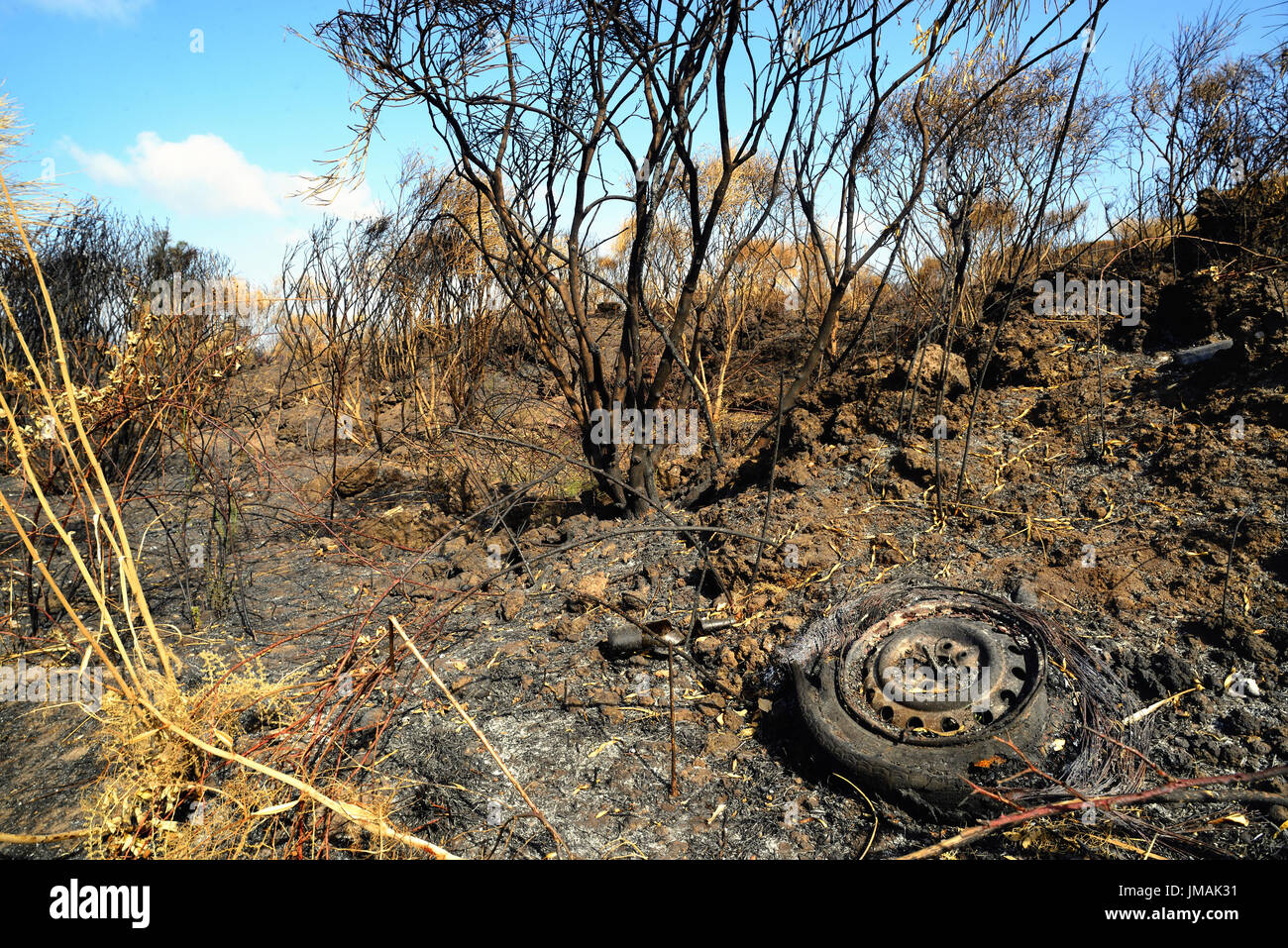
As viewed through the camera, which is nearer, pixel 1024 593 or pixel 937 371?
pixel 1024 593

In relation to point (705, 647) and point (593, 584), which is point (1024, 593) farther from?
point (593, 584)

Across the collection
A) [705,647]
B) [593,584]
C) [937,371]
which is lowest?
[705,647]

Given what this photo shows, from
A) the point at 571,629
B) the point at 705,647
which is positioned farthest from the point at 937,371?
the point at 571,629

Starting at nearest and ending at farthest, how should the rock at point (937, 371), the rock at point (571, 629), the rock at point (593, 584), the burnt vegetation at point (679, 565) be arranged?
the burnt vegetation at point (679, 565)
the rock at point (571, 629)
the rock at point (593, 584)
the rock at point (937, 371)

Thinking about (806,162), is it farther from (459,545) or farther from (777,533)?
(459,545)

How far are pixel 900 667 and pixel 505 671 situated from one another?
1.66 metres

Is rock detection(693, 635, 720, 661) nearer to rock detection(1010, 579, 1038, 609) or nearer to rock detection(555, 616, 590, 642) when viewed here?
rock detection(555, 616, 590, 642)

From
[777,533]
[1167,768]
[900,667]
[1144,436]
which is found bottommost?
[1167,768]

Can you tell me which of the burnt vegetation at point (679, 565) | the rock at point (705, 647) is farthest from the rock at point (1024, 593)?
the rock at point (705, 647)

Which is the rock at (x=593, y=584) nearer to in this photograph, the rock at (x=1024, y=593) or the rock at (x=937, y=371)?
the rock at (x=1024, y=593)

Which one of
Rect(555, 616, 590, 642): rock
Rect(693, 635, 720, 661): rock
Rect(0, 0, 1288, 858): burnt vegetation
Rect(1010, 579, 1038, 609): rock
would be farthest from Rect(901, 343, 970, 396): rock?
Rect(555, 616, 590, 642): rock

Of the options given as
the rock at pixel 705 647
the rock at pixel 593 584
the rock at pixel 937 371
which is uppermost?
the rock at pixel 937 371
